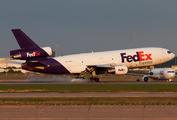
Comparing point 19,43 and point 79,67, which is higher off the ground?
point 19,43

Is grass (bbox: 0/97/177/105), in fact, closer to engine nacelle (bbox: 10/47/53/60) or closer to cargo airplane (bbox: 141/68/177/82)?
engine nacelle (bbox: 10/47/53/60)

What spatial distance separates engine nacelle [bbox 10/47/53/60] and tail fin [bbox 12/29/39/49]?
2.90ft

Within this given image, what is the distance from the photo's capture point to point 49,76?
6378cm

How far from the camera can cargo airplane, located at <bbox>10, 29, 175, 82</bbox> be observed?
185ft

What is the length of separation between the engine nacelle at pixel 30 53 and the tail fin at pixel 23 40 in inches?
34.8

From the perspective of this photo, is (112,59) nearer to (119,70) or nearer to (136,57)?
(119,70)

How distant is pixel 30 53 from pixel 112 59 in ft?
55.5

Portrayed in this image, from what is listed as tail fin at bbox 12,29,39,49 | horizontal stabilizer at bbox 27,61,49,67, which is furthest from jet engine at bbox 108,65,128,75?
tail fin at bbox 12,29,39,49

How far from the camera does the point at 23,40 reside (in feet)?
185

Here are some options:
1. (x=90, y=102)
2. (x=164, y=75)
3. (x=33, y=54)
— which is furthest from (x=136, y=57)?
(x=90, y=102)

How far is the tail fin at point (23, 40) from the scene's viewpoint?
56.2m
